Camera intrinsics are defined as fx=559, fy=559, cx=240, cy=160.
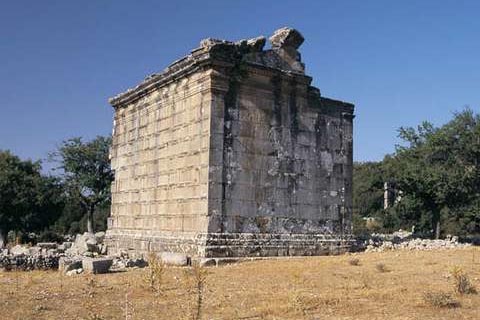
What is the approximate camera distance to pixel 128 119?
1877cm

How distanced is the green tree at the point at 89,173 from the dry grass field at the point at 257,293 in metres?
22.5

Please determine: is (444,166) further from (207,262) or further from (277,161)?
(207,262)

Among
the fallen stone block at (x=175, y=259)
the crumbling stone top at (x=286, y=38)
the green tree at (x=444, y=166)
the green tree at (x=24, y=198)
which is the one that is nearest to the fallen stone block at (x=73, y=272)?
the fallen stone block at (x=175, y=259)

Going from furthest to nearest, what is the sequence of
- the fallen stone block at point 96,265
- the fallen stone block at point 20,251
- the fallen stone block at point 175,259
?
1. the fallen stone block at point 20,251
2. the fallen stone block at point 175,259
3. the fallen stone block at point 96,265

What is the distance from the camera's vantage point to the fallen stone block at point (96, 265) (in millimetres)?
12203

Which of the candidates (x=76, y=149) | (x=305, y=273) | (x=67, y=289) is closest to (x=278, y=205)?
(x=305, y=273)

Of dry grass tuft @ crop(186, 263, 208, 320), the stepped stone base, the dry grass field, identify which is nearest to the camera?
dry grass tuft @ crop(186, 263, 208, 320)

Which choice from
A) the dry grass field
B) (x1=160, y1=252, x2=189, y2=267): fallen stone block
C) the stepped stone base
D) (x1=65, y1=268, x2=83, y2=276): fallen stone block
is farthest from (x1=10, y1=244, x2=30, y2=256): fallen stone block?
(x1=160, y1=252, x2=189, y2=267): fallen stone block

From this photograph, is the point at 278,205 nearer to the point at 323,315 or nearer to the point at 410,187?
the point at 323,315

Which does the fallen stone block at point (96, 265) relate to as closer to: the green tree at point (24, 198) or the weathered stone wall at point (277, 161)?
the weathered stone wall at point (277, 161)

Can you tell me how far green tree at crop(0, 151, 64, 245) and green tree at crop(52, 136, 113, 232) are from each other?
1.19 meters

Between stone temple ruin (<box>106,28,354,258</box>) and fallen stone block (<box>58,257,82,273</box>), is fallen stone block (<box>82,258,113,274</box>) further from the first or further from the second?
stone temple ruin (<box>106,28,354,258</box>)

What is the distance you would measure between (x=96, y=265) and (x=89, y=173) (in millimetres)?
23752

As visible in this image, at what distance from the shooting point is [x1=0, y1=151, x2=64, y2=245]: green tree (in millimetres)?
33906
